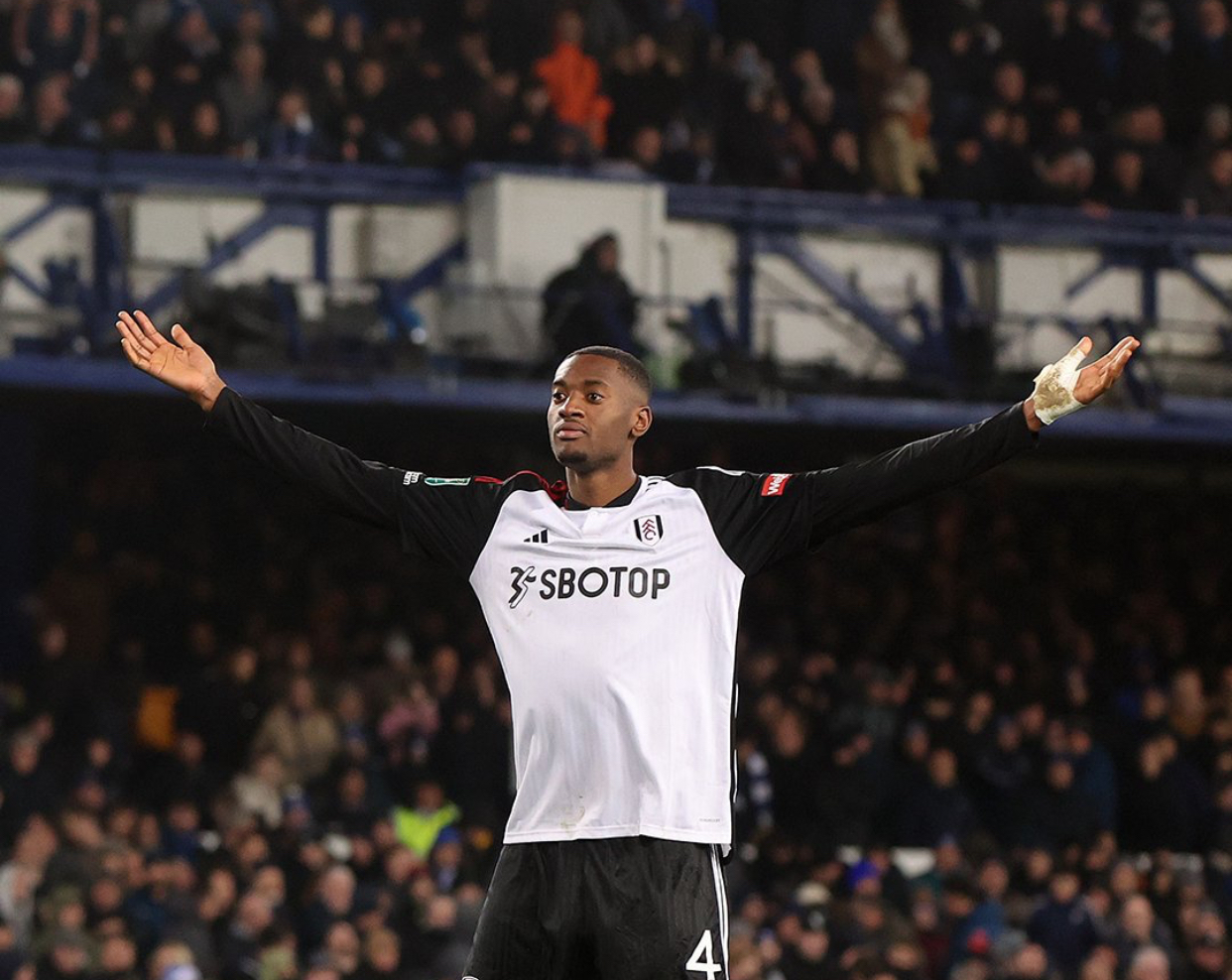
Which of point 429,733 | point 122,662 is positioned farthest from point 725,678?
point 122,662

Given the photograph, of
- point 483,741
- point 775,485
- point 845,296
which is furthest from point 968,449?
point 845,296

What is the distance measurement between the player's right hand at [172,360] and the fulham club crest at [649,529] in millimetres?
1121

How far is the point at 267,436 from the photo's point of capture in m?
5.98

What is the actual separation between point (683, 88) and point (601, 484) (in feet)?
41.5

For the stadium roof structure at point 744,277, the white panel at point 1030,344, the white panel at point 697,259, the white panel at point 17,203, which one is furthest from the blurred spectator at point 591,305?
the white panel at point 17,203

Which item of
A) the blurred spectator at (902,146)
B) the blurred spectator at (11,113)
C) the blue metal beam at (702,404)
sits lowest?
the blue metal beam at (702,404)

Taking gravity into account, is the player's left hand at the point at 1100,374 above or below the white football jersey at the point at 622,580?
above

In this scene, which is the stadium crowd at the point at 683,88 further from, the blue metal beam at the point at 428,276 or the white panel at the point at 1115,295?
the blue metal beam at the point at 428,276

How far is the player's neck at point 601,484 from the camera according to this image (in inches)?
235

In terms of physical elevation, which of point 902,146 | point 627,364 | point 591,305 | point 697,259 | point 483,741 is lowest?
point 483,741

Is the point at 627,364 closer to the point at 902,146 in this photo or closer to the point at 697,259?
the point at 697,259

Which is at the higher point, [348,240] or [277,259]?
[348,240]

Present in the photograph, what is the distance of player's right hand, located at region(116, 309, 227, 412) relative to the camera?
5996 mm

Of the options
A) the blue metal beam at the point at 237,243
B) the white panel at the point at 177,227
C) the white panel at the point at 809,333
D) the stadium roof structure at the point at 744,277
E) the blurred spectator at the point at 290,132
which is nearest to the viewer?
the blue metal beam at the point at 237,243
